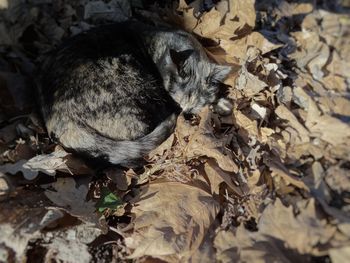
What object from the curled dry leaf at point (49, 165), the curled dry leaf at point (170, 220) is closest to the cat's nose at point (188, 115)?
the curled dry leaf at point (170, 220)

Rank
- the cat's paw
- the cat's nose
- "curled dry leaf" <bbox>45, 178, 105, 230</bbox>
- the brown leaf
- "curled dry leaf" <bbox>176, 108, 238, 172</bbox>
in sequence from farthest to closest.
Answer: the cat's nose, the cat's paw, "curled dry leaf" <bbox>176, 108, 238, 172</bbox>, "curled dry leaf" <bbox>45, 178, 105, 230</bbox>, the brown leaf

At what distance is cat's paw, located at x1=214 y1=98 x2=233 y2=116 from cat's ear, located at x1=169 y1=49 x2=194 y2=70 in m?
0.52

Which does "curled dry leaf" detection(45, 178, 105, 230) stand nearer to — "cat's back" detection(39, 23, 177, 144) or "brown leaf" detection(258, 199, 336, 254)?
"cat's back" detection(39, 23, 177, 144)

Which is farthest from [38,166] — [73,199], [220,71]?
[220,71]

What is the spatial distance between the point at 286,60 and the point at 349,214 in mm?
1889

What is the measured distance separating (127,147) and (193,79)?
1.04 meters

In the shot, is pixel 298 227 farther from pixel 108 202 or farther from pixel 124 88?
pixel 124 88

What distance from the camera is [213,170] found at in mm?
2865

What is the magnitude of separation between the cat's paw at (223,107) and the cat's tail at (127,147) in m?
0.60

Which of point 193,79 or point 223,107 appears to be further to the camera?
point 193,79

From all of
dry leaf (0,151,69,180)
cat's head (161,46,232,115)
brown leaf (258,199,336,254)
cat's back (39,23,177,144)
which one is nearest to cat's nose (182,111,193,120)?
cat's head (161,46,232,115)

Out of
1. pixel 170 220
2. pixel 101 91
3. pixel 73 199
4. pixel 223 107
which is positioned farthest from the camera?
pixel 223 107

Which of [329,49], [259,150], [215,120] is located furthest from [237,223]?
[329,49]

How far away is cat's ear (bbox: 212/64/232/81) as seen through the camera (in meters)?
3.49
